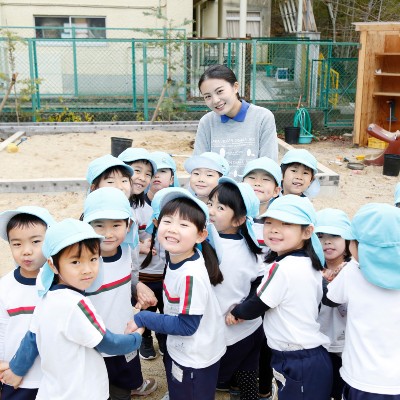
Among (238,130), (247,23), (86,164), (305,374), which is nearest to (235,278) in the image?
(305,374)

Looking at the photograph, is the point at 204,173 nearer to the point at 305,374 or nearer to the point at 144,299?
the point at 144,299

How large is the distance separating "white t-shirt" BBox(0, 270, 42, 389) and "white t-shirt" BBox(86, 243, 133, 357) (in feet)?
0.88

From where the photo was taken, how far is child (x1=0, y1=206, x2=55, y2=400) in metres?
2.25

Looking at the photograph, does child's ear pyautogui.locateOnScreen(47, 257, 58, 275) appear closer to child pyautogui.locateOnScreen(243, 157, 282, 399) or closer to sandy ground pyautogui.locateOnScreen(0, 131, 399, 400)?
child pyautogui.locateOnScreen(243, 157, 282, 399)

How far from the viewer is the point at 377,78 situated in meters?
11.5

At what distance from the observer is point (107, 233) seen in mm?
2475

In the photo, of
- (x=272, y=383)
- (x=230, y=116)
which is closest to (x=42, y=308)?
(x=272, y=383)

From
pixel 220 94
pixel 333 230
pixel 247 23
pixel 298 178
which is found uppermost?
pixel 247 23

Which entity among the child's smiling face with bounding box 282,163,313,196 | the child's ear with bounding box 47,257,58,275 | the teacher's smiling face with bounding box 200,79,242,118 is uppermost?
the teacher's smiling face with bounding box 200,79,242,118

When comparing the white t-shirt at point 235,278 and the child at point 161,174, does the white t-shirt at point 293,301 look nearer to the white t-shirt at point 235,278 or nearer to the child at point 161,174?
the white t-shirt at point 235,278

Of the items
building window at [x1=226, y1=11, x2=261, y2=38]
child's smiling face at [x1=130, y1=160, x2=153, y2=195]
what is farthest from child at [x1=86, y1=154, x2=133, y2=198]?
building window at [x1=226, y1=11, x2=261, y2=38]

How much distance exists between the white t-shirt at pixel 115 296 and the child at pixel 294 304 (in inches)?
23.9

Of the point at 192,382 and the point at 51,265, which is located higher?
the point at 51,265

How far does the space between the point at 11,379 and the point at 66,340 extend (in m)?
0.39
